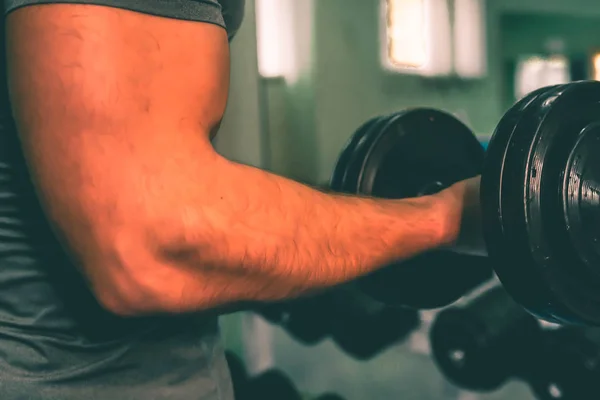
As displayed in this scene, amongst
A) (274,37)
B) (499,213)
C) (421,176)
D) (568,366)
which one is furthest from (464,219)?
(274,37)

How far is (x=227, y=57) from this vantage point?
0.44 m

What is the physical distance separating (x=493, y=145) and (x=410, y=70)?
6.25ft

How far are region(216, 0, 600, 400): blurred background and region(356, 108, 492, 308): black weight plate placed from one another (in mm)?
Answer: 411

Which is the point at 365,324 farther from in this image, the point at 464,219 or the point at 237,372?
the point at 464,219

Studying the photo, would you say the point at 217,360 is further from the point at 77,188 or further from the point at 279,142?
the point at 279,142

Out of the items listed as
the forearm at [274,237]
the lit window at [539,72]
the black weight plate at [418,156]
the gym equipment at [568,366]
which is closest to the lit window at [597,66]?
the lit window at [539,72]

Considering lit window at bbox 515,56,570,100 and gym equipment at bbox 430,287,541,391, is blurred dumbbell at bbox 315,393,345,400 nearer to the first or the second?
gym equipment at bbox 430,287,541,391

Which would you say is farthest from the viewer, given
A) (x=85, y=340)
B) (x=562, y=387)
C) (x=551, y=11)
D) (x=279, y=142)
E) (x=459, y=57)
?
(x=551, y=11)

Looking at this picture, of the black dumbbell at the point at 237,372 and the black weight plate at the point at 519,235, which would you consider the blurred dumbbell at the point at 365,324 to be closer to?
the black dumbbell at the point at 237,372

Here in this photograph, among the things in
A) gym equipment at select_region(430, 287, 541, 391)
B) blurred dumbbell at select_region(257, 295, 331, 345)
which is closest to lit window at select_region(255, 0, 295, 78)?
blurred dumbbell at select_region(257, 295, 331, 345)

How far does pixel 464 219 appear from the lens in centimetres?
59

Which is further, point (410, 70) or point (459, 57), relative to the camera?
point (459, 57)

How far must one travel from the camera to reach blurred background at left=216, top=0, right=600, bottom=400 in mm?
1547

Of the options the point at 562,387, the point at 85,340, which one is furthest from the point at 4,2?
the point at 562,387
